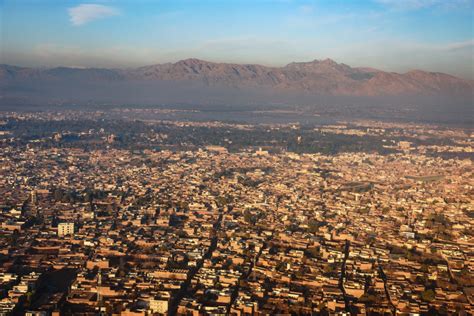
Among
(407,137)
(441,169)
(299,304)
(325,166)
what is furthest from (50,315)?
(407,137)

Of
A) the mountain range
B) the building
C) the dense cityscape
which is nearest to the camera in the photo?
the dense cityscape

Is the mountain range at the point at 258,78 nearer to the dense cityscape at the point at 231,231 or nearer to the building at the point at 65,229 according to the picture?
the dense cityscape at the point at 231,231

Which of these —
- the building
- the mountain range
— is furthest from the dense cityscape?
the mountain range

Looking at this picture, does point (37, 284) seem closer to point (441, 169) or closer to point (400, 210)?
point (400, 210)

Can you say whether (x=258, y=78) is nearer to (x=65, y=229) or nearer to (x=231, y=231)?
(x=231, y=231)

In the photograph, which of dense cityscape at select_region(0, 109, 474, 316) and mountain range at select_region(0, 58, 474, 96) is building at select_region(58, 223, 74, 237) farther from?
mountain range at select_region(0, 58, 474, 96)

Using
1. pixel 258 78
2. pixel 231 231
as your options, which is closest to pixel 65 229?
pixel 231 231
